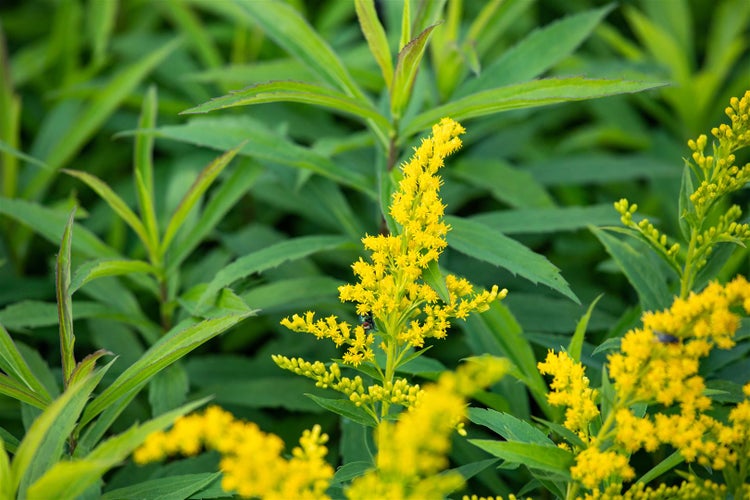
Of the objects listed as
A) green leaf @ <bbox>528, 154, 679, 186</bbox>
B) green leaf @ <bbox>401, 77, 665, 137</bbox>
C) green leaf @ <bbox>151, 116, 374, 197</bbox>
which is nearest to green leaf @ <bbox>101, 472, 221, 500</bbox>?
green leaf @ <bbox>151, 116, 374, 197</bbox>

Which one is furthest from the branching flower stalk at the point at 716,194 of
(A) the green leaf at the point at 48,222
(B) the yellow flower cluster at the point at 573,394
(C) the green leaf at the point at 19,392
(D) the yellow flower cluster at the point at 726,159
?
(A) the green leaf at the point at 48,222

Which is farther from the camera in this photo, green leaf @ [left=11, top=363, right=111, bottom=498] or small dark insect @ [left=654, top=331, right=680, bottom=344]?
green leaf @ [left=11, top=363, right=111, bottom=498]

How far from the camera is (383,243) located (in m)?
1.02

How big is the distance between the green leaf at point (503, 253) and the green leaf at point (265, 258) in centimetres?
24

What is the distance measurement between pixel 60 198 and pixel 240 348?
681mm

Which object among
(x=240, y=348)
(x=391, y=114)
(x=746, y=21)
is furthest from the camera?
(x=746, y=21)

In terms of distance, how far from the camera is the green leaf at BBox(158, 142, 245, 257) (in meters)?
1.36

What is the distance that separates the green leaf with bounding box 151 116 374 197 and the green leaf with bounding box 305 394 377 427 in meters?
0.52

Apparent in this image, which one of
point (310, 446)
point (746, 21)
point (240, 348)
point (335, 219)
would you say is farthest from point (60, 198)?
point (746, 21)

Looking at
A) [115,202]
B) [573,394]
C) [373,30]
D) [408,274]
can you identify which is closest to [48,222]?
[115,202]

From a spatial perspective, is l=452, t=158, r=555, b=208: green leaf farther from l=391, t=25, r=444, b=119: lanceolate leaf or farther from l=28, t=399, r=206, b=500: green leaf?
l=28, t=399, r=206, b=500: green leaf

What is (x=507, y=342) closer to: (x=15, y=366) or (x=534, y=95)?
(x=534, y=95)

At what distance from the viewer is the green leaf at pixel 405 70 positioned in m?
1.21

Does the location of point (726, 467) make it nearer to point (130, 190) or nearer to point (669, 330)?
point (669, 330)
